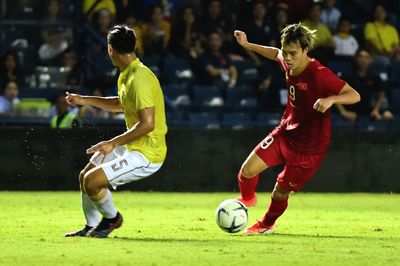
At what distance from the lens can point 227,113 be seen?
739 inches

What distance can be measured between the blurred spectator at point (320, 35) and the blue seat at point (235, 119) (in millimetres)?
1728

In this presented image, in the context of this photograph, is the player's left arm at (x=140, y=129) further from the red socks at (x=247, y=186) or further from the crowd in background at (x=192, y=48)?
the crowd in background at (x=192, y=48)

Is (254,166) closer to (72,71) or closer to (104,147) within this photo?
(104,147)

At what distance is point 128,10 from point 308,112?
359 inches

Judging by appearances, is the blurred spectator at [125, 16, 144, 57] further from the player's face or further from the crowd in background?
the player's face

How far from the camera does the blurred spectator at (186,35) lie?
19.2m

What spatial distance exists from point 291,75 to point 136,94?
1.67m

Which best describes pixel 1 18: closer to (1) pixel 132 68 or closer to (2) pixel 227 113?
(2) pixel 227 113

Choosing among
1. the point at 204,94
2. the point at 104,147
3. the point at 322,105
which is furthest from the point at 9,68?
the point at 322,105

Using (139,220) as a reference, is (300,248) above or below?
above

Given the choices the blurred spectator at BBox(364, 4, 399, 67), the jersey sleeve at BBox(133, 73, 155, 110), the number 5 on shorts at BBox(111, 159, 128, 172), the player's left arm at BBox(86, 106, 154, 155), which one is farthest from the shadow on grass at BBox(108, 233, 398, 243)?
the blurred spectator at BBox(364, 4, 399, 67)

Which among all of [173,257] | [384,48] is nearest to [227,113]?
[384,48]

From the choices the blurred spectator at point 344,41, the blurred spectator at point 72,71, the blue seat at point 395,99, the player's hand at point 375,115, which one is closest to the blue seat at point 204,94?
the blurred spectator at point 72,71

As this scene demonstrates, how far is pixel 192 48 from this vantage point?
19297 mm
